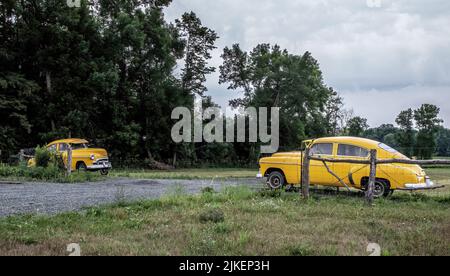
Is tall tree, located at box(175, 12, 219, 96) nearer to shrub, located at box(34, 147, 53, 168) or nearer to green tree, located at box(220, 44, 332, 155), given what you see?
green tree, located at box(220, 44, 332, 155)

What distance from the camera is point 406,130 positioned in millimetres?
82500

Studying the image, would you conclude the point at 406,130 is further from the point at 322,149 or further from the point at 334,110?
the point at 322,149

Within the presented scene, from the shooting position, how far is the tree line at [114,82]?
120ft

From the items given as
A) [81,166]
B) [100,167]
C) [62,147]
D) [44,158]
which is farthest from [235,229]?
[62,147]

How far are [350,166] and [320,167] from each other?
930mm

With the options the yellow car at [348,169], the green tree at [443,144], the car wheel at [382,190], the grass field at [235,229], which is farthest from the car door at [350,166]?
the green tree at [443,144]

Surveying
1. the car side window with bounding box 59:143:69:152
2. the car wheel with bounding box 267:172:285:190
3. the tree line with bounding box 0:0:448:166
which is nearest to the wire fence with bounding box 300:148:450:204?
the car wheel with bounding box 267:172:285:190

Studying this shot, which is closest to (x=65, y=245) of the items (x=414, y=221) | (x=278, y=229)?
(x=278, y=229)

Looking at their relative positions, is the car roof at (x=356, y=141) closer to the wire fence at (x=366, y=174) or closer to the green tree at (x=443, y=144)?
the wire fence at (x=366, y=174)

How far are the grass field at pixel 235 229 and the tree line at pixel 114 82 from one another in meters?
27.8

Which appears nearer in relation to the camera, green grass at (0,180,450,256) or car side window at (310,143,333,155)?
green grass at (0,180,450,256)

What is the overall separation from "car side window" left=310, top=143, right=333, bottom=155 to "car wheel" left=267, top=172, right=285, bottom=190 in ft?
4.72

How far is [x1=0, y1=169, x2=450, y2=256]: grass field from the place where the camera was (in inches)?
244

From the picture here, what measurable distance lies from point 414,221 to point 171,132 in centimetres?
3684
